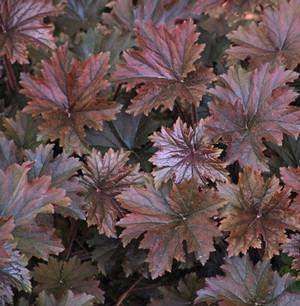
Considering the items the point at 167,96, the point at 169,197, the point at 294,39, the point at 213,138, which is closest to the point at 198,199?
the point at 169,197

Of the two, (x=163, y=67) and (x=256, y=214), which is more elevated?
(x=163, y=67)

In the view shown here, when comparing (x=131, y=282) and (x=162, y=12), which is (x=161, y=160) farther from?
(x=162, y=12)

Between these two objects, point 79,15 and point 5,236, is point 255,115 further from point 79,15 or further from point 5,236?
point 79,15

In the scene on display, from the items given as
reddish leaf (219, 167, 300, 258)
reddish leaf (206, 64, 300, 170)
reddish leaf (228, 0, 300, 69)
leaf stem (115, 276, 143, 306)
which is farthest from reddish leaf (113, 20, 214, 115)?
leaf stem (115, 276, 143, 306)

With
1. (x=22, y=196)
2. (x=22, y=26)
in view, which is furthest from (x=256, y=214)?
(x=22, y=26)

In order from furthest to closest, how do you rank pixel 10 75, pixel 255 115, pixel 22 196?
pixel 10 75 < pixel 255 115 < pixel 22 196

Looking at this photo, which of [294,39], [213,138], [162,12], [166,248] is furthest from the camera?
[162,12]

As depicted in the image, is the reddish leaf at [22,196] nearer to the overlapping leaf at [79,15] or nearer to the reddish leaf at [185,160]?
the reddish leaf at [185,160]
